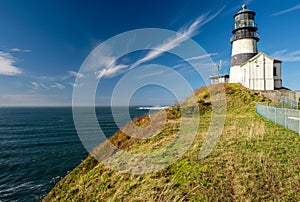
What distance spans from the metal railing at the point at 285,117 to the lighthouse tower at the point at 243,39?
48.1 ft

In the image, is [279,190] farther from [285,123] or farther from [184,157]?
[285,123]

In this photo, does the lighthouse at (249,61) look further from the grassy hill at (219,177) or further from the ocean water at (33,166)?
the ocean water at (33,166)

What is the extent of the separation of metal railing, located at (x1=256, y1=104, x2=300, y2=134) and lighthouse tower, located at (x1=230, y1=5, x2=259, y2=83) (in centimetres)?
1468

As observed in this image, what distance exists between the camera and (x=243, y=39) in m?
26.9

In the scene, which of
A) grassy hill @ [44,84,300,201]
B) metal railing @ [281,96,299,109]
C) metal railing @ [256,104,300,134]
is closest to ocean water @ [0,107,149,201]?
grassy hill @ [44,84,300,201]

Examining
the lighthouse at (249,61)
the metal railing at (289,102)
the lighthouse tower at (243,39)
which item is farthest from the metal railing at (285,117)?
the lighthouse tower at (243,39)

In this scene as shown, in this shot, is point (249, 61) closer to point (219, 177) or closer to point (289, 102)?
point (289, 102)

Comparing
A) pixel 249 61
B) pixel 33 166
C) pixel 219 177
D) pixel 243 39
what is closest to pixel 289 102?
pixel 249 61

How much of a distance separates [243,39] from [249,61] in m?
4.70

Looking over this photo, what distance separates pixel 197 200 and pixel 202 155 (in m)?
2.68

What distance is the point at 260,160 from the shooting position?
6.05 meters

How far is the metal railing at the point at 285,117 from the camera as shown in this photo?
9.76 meters

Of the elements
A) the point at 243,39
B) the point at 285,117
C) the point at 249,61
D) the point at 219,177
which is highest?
the point at 243,39

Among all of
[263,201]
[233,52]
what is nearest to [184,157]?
[263,201]
